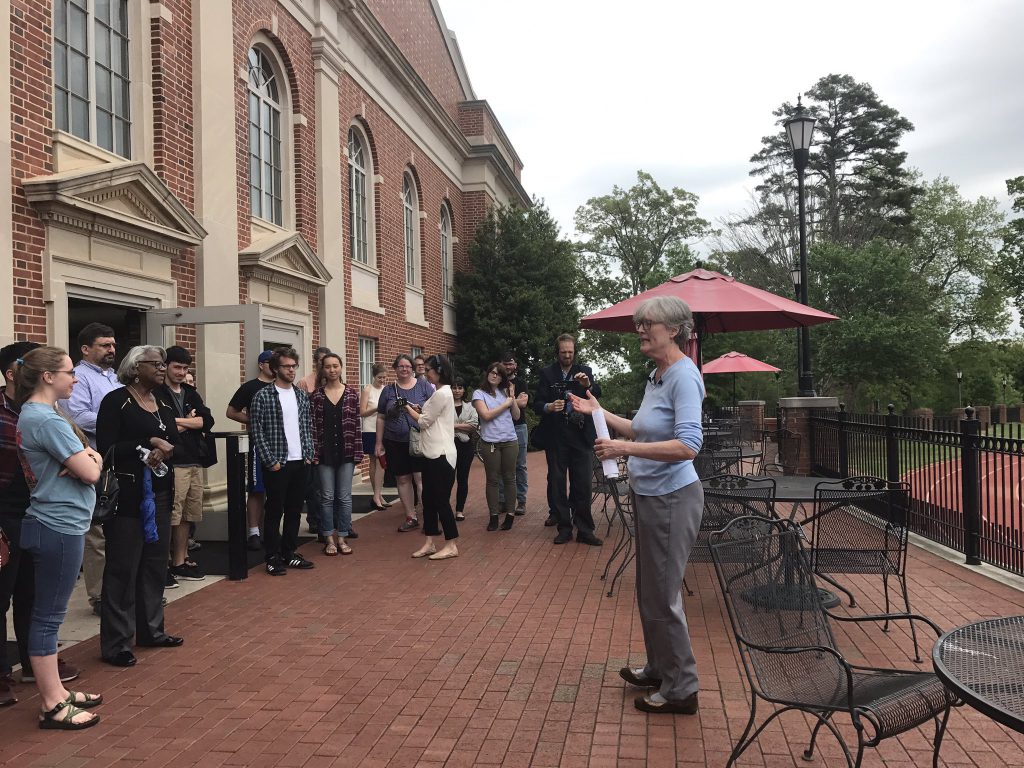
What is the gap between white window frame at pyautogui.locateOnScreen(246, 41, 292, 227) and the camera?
11398 mm

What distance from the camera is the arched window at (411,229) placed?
18.6m

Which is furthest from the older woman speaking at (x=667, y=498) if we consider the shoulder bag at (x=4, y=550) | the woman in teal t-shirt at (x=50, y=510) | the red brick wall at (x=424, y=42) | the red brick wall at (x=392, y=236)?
the red brick wall at (x=424, y=42)

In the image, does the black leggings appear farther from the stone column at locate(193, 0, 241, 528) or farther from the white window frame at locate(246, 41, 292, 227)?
the white window frame at locate(246, 41, 292, 227)

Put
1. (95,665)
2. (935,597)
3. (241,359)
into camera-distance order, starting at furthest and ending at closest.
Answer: (241,359) < (935,597) < (95,665)

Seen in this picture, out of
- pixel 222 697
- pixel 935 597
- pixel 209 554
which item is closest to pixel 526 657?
pixel 222 697

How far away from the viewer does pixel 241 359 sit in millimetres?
10391

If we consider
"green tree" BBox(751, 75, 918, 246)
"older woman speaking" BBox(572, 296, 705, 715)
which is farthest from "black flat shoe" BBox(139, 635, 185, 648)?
"green tree" BBox(751, 75, 918, 246)

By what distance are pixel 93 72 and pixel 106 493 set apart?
18.3 feet

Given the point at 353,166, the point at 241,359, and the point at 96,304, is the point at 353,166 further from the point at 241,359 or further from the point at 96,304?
the point at 96,304

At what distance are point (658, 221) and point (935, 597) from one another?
152 ft

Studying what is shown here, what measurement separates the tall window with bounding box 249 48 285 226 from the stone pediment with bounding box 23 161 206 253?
2431 millimetres

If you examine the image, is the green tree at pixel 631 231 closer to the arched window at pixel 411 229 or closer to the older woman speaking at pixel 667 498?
the arched window at pixel 411 229

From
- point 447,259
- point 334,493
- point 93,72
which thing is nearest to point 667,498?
point 334,493

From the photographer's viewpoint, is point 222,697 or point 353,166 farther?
point 353,166
